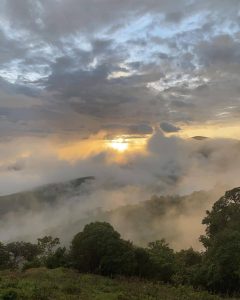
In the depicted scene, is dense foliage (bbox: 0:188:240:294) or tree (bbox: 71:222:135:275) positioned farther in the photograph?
tree (bbox: 71:222:135:275)

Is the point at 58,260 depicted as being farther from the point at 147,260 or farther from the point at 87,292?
the point at 87,292

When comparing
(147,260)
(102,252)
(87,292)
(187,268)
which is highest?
(102,252)

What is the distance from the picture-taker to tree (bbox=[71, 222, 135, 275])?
37344mm

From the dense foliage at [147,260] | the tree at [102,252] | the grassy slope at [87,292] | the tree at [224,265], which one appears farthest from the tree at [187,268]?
the grassy slope at [87,292]

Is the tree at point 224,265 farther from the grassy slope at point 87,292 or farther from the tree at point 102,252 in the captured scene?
the grassy slope at point 87,292

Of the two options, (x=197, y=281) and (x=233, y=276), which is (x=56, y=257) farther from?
(x=233, y=276)

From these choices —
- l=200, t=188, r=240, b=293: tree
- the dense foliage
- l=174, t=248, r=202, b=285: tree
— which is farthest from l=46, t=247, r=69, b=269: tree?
l=200, t=188, r=240, b=293: tree

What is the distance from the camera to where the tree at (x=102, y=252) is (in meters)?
37.3

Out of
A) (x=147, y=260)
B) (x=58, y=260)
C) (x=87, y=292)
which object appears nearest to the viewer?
(x=87, y=292)

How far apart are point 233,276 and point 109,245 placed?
39.5ft

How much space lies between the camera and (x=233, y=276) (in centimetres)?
3316

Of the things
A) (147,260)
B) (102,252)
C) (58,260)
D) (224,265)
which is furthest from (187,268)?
(58,260)

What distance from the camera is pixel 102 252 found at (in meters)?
38.4

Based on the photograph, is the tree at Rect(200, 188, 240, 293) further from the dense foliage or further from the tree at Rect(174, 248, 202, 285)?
the tree at Rect(174, 248, 202, 285)
